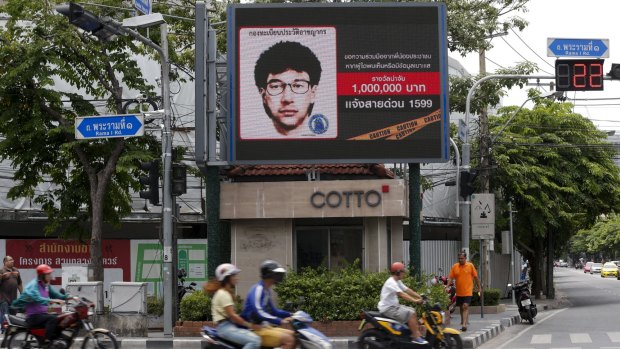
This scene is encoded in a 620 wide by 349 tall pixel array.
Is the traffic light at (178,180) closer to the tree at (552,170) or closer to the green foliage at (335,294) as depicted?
the green foliage at (335,294)

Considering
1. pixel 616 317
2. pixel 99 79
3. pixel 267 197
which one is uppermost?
pixel 99 79

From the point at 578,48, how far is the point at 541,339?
22.7ft

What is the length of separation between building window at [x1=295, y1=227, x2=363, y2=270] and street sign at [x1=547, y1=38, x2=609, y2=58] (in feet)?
20.6

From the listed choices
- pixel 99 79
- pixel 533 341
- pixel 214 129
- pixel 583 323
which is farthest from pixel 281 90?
pixel 583 323

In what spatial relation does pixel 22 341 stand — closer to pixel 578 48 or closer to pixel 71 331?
pixel 71 331

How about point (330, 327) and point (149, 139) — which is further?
point (149, 139)

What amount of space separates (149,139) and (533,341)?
39.1 ft

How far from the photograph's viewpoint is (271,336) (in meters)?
10.8

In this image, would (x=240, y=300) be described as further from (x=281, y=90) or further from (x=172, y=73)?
→ (x=172, y=73)

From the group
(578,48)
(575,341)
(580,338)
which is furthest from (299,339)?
(578,48)

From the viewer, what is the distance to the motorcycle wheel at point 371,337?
45.5ft

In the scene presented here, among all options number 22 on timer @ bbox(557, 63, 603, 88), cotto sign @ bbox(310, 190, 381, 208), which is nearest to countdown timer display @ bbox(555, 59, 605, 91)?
number 22 on timer @ bbox(557, 63, 603, 88)

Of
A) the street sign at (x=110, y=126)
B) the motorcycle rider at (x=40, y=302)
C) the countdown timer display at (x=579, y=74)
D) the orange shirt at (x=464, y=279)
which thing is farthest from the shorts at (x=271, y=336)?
the countdown timer display at (x=579, y=74)

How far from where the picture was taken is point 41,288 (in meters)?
14.0
